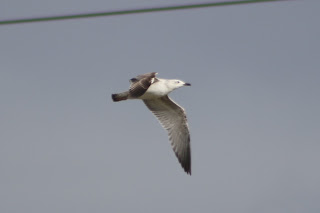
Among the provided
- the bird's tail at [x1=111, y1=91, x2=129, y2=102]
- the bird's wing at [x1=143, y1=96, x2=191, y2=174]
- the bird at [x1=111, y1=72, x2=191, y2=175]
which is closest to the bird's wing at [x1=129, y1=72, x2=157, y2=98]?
the bird's tail at [x1=111, y1=91, x2=129, y2=102]

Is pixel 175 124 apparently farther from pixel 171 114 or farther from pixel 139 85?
pixel 139 85

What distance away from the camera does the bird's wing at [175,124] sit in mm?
18891

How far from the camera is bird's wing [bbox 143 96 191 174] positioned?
744 inches

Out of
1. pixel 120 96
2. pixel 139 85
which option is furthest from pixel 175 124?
pixel 139 85

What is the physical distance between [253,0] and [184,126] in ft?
38.3

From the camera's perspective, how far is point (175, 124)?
63.1ft

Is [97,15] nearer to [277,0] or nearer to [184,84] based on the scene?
[277,0]

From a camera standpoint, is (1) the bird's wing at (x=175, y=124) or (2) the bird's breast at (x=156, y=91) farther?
(1) the bird's wing at (x=175, y=124)

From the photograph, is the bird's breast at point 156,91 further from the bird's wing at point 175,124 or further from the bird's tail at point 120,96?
the bird's wing at point 175,124

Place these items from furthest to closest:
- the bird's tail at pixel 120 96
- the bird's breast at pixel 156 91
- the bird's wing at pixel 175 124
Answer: the bird's wing at pixel 175 124 < the bird's breast at pixel 156 91 < the bird's tail at pixel 120 96

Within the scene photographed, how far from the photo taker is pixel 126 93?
55.8 feet

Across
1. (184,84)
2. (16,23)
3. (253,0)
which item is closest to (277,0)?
(253,0)

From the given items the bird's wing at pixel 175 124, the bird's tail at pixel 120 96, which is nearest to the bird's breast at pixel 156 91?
the bird's tail at pixel 120 96

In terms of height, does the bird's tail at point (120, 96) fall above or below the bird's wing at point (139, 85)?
below
